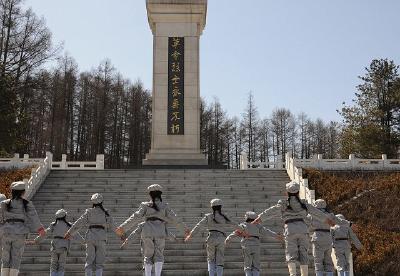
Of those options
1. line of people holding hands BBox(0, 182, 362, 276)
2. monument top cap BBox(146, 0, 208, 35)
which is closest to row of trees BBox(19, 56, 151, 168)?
monument top cap BBox(146, 0, 208, 35)

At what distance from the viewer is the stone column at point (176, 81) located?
25344mm

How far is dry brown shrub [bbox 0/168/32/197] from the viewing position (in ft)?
60.0

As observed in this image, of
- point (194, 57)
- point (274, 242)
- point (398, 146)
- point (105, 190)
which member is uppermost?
point (194, 57)

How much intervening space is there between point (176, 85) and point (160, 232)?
1780 centimetres

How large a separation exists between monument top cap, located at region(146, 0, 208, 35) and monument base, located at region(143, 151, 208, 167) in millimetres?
6860

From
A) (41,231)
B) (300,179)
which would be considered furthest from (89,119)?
(41,231)

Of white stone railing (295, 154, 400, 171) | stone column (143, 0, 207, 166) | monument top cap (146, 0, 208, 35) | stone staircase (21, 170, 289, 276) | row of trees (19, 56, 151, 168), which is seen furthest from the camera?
row of trees (19, 56, 151, 168)

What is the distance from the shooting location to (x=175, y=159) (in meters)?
25.0

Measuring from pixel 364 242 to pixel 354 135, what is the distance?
21292mm

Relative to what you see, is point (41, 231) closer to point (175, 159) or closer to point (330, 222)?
point (330, 222)

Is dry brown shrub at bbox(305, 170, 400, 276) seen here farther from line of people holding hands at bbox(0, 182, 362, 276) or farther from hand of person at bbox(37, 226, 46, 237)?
hand of person at bbox(37, 226, 46, 237)

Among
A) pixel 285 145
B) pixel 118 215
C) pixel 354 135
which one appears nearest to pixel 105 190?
pixel 118 215

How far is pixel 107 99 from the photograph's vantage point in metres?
44.4

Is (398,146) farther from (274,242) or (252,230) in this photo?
(252,230)
